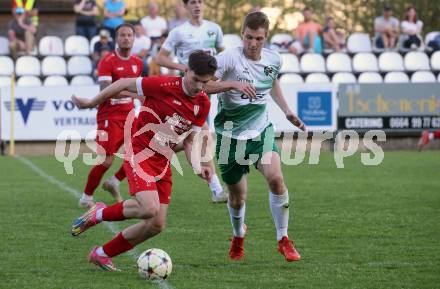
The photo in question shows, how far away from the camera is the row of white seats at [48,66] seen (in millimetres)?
22812

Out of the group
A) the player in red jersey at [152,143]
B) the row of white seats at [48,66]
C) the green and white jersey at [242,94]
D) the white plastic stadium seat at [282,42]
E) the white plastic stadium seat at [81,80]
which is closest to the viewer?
the player in red jersey at [152,143]

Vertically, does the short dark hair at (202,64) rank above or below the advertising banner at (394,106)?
above

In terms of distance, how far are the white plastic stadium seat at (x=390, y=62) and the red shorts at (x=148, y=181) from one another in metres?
17.1

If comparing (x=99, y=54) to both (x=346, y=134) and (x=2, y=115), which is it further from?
(x=346, y=134)

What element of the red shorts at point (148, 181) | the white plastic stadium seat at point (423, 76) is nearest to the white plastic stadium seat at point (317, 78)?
the white plastic stadium seat at point (423, 76)

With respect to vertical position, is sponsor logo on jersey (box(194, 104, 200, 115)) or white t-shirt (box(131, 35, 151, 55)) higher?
white t-shirt (box(131, 35, 151, 55))

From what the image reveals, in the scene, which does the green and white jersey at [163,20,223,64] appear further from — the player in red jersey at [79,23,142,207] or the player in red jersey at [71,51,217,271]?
the player in red jersey at [71,51,217,271]

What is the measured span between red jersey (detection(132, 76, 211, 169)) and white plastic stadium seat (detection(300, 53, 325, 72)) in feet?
52.6

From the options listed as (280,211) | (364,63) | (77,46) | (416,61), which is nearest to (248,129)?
(280,211)

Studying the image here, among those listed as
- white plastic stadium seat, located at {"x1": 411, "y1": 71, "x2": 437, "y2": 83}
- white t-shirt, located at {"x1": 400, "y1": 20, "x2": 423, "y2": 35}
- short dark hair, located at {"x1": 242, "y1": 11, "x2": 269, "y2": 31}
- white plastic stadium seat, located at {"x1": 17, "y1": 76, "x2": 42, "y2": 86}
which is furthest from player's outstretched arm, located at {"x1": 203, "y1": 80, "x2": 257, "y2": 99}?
white t-shirt, located at {"x1": 400, "y1": 20, "x2": 423, "y2": 35}

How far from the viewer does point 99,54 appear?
877 inches

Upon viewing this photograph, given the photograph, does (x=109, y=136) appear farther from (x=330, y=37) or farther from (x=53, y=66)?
(x=330, y=37)

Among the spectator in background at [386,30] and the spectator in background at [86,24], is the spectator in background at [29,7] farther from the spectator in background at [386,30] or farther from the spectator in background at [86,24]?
the spectator in background at [386,30]

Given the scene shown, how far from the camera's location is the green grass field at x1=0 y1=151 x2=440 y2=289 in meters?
7.33
